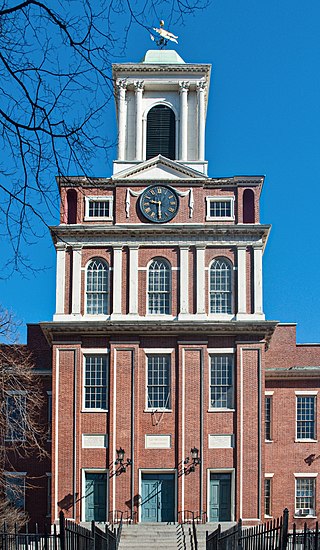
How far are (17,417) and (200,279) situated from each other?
35.6 feet

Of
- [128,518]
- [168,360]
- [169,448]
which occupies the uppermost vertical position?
[168,360]

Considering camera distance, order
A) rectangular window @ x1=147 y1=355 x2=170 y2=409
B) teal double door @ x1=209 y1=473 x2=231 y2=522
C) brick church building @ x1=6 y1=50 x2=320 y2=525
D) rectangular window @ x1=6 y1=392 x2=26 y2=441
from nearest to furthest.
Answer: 1. teal double door @ x1=209 y1=473 x2=231 y2=522
2. brick church building @ x1=6 y1=50 x2=320 y2=525
3. rectangular window @ x1=147 y1=355 x2=170 y2=409
4. rectangular window @ x1=6 y1=392 x2=26 y2=441

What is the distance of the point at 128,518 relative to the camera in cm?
3928

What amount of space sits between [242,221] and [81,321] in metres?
7.62

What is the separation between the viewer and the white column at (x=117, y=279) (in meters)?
41.0

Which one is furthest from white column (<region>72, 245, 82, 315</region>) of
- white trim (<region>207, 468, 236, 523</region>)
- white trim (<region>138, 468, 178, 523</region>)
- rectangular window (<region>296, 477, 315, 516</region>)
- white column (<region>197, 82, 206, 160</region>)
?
rectangular window (<region>296, 477, 315, 516</region>)

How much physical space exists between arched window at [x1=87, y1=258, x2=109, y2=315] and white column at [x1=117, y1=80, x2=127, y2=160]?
5.15m

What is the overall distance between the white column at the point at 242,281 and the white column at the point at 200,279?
1.41m

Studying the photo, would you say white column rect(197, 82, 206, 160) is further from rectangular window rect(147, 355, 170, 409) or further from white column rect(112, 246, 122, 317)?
rectangular window rect(147, 355, 170, 409)

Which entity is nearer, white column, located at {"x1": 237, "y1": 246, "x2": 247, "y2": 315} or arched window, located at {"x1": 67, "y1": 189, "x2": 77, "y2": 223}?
white column, located at {"x1": 237, "y1": 246, "x2": 247, "y2": 315}

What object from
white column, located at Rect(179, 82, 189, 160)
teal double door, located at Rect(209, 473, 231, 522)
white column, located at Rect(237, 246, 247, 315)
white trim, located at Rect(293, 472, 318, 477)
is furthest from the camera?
white trim, located at Rect(293, 472, 318, 477)

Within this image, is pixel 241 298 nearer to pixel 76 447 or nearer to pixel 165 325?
pixel 165 325

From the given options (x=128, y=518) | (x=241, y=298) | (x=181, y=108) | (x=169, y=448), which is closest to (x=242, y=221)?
(x=241, y=298)

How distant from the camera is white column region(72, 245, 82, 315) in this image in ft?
135
